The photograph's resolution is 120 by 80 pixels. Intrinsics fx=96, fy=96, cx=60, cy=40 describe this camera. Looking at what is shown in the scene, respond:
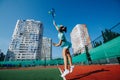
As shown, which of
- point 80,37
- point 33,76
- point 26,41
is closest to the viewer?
point 33,76

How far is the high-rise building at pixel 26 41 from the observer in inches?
3979

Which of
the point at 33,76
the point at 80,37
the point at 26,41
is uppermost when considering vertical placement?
the point at 26,41

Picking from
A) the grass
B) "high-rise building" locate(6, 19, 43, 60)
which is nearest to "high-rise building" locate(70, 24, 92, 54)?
"high-rise building" locate(6, 19, 43, 60)

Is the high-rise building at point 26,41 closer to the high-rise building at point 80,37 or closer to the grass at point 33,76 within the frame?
the high-rise building at point 80,37

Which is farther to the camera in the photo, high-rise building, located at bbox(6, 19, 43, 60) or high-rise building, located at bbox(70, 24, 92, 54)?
high-rise building, located at bbox(6, 19, 43, 60)

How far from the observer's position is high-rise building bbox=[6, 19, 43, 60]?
3979 inches

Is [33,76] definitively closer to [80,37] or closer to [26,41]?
[80,37]

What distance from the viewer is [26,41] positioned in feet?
353

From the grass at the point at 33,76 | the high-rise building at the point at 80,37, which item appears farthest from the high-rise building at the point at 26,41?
the grass at the point at 33,76

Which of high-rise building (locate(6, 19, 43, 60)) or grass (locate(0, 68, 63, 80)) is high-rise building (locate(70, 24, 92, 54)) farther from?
grass (locate(0, 68, 63, 80))

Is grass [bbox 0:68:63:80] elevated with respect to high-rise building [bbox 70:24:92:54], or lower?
lower

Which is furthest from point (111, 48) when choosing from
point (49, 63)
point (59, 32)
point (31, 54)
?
point (31, 54)

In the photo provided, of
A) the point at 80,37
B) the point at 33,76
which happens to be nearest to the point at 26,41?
the point at 80,37

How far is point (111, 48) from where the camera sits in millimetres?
7543
